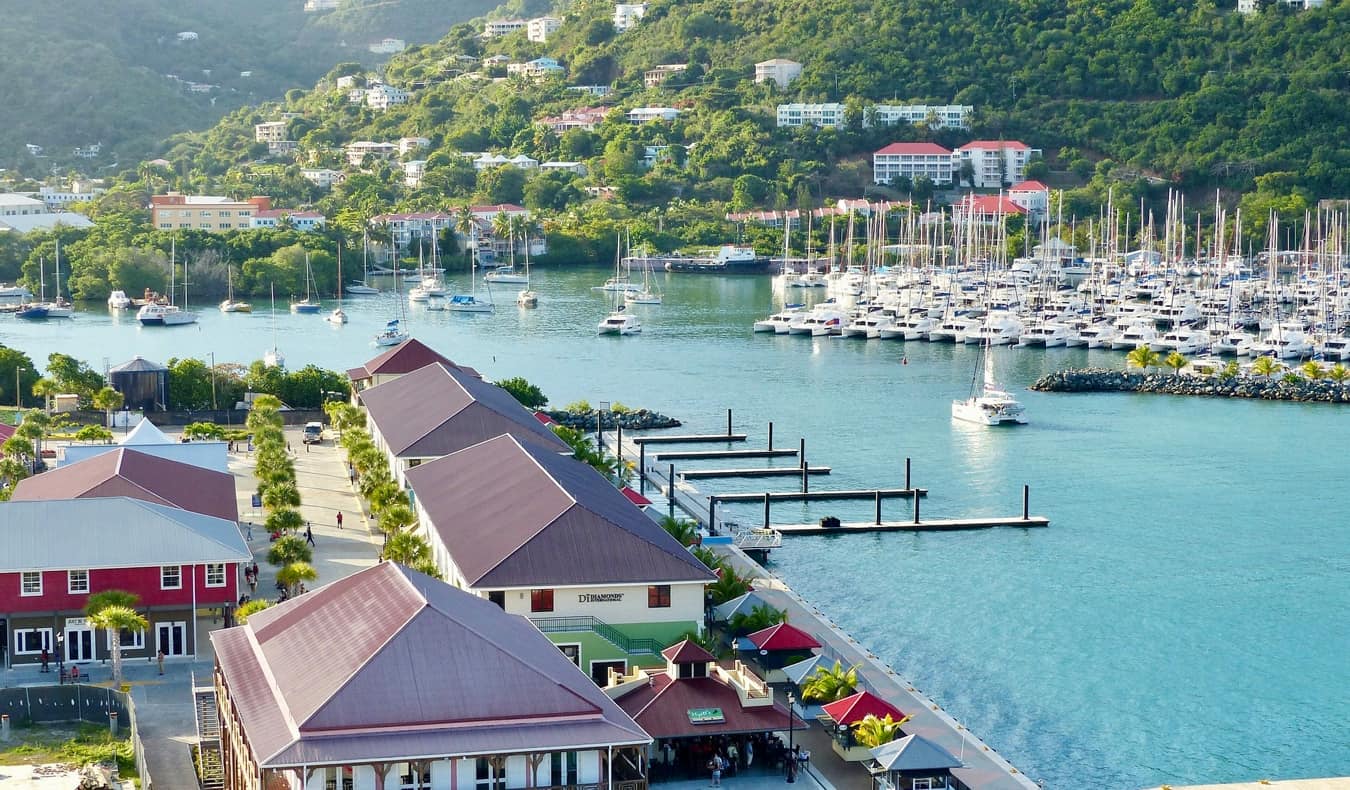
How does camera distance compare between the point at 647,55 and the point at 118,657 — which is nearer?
the point at 118,657

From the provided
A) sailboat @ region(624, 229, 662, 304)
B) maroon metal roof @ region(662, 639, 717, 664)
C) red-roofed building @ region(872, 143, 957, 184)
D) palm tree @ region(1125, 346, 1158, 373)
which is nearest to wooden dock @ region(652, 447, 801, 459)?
palm tree @ region(1125, 346, 1158, 373)

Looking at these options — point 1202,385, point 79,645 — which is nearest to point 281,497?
point 79,645

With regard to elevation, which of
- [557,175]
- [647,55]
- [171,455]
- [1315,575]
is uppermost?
[647,55]

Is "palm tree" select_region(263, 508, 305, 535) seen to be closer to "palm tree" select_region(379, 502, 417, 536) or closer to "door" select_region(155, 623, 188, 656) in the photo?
"palm tree" select_region(379, 502, 417, 536)

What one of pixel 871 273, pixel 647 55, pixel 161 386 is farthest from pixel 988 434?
pixel 647 55

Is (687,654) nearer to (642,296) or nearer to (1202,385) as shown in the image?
(1202,385)

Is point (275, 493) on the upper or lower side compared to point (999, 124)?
lower

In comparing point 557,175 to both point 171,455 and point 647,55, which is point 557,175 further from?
point 171,455
